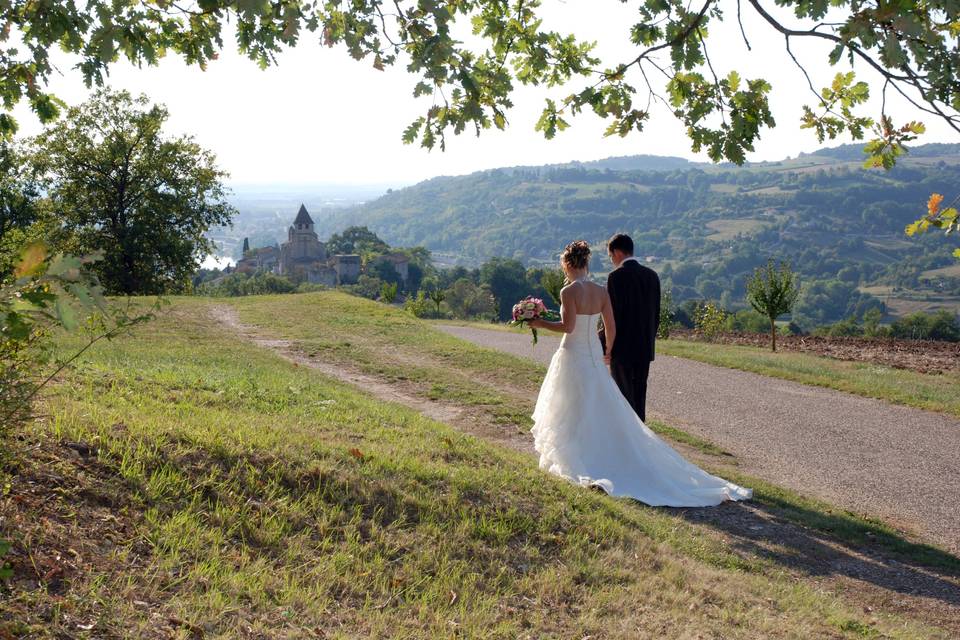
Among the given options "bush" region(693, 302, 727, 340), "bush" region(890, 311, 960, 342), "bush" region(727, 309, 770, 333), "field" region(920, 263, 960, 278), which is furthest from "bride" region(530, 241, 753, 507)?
"field" region(920, 263, 960, 278)

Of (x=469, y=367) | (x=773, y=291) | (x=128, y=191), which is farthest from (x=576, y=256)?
(x=128, y=191)

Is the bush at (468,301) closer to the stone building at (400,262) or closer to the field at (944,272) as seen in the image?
the stone building at (400,262)

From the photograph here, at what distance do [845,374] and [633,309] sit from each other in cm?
981

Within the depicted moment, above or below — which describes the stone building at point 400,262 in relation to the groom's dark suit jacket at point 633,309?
above

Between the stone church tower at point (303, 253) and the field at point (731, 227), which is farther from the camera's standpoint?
the field at point (731, 227)

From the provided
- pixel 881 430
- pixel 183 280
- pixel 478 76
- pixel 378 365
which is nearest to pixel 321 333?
pixel 378 365

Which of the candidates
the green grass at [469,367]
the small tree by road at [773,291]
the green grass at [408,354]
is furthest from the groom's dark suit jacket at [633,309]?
the small tree by road at [773,291]

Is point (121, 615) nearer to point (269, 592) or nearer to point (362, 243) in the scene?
point (269, 592)

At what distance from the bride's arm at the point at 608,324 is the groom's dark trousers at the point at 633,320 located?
0.09m

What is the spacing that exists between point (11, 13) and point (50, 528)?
305cm

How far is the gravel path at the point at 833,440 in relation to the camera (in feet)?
25.0

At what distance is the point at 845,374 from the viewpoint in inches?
618

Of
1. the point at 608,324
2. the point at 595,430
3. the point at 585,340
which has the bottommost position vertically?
the point at 595,430

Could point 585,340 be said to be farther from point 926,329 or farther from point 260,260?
point 260,260
